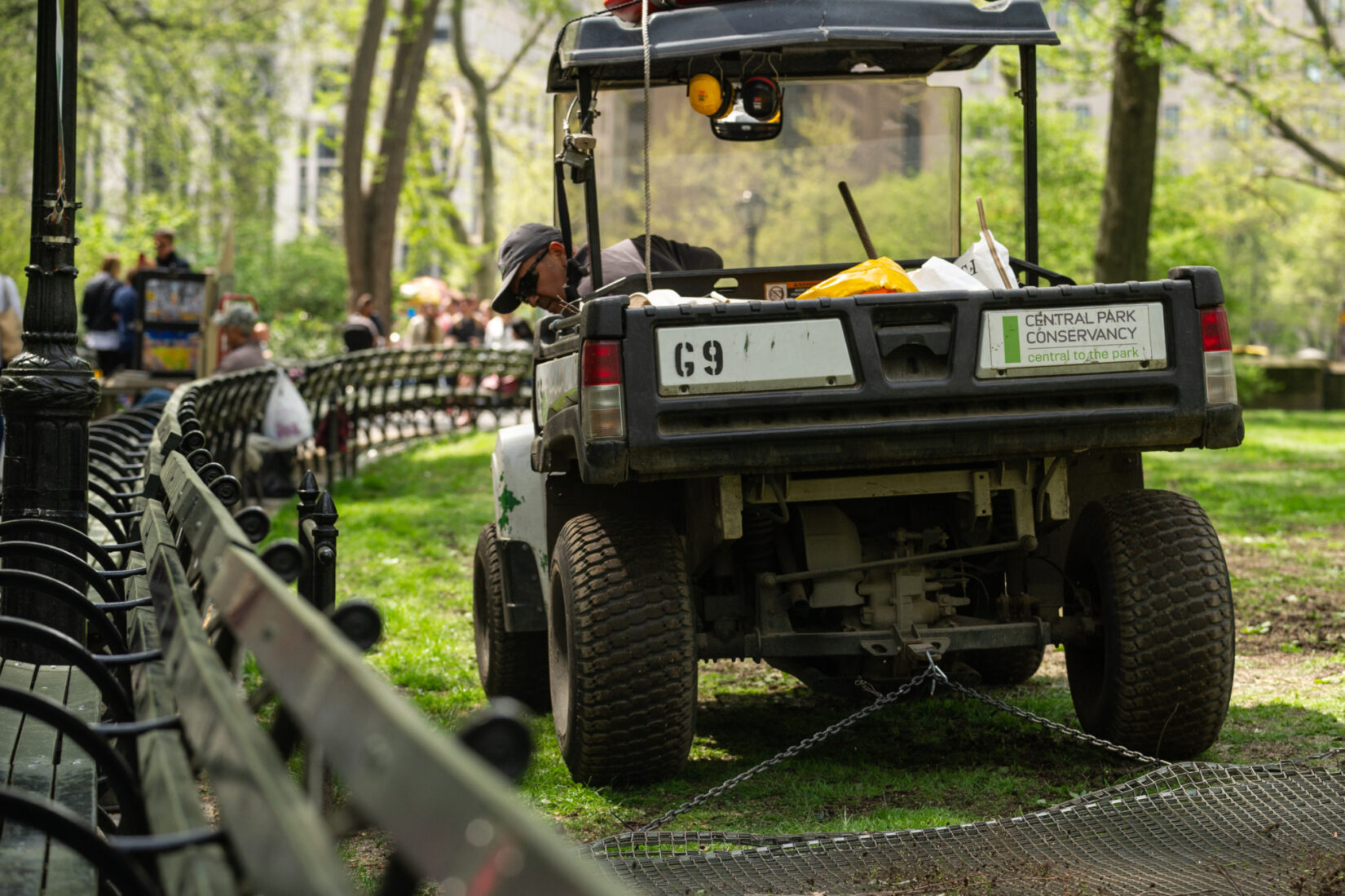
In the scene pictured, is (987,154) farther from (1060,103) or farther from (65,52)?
(65,52)

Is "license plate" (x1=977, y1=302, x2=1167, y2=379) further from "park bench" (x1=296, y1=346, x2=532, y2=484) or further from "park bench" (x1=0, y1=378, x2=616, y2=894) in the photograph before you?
"park bench" (x1=296, y1=346, x2=532, y2=484)

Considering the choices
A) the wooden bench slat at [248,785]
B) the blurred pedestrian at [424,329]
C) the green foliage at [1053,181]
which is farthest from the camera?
the green foliage at [1053,181]

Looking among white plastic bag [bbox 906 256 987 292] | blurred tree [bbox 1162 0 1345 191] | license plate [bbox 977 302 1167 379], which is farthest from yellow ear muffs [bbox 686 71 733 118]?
blurred tree [bbox 1162 0 1345 191]

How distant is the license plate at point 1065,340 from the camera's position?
15.6ft

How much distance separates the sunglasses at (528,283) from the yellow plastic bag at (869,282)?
1300mm

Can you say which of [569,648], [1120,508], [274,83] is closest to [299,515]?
[569,648]

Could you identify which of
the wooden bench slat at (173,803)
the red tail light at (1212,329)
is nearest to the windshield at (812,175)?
the red tail light at (1212,329)

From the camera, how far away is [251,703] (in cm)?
243

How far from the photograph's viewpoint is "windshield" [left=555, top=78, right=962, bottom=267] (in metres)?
6.45

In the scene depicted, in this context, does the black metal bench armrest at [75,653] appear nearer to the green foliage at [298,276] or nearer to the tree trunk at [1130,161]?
the tree trunk at [1130,161]

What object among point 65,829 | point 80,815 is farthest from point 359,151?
point 65,829

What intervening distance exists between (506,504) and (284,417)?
20.7 feet

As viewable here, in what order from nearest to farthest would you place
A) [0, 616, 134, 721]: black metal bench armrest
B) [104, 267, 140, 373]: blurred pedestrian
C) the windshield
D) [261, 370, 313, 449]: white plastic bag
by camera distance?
[0, 616, 134, 721]: black metal bench armrest, the windshield, [261, 370, 313, 449]: white plastic bag, [104, 267, 140, 373]: blurred pedestrian

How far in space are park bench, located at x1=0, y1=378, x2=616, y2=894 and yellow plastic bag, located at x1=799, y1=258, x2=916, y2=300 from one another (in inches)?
79.4
